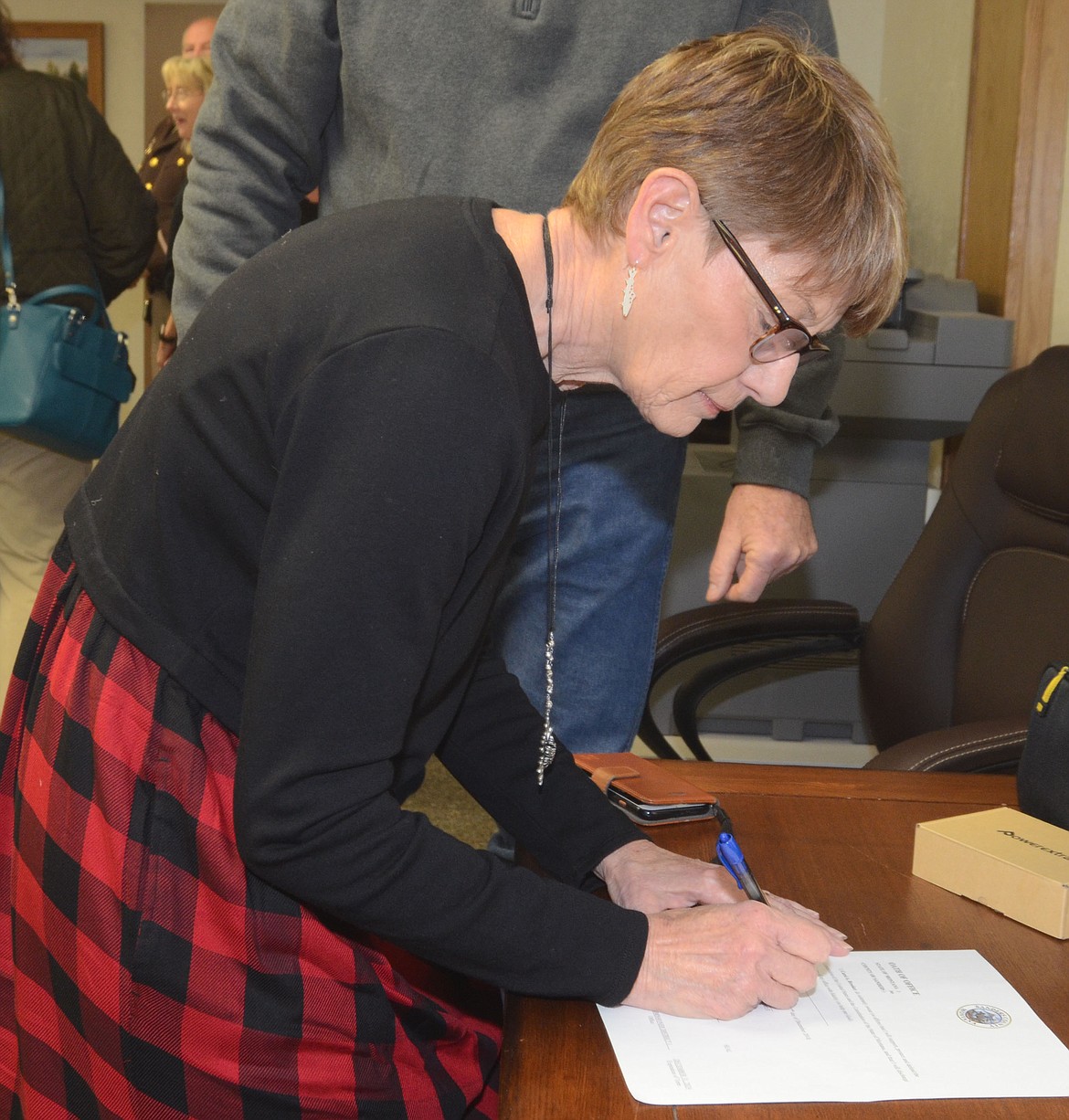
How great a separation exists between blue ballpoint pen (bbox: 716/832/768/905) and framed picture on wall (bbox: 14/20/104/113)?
5864 mm

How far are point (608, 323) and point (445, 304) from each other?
194 millimetres

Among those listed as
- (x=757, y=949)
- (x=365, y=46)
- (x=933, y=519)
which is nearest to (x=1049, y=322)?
(x=933, y=519)

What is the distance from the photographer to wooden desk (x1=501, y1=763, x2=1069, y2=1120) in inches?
27.0

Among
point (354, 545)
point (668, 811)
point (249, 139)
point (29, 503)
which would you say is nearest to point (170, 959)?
point (354, 545)

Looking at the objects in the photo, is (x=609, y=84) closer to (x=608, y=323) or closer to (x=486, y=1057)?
(x=608, y=323)

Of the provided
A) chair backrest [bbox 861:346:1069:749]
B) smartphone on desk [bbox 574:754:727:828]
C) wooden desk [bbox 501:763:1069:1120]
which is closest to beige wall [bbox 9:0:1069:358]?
chair backrest [bbox 861:346:1069:749]

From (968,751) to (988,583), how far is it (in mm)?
491

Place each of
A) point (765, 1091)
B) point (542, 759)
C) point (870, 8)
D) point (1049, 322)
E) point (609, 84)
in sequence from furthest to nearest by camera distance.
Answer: point (870, 8)
point (1049, 322)
point (609, 84)
point (542, 759)
point (765, 1091)

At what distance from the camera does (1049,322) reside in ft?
7.30

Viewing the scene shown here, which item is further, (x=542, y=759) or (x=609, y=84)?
(x=609, y=84)

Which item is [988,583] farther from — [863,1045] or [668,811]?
[863,1045]

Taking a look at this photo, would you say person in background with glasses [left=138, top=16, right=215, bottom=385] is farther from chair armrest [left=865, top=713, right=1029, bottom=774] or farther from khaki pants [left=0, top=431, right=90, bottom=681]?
chair armrest [left=865, top=713, right=1029, bottom=774]

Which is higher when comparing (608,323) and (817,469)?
(608,323)

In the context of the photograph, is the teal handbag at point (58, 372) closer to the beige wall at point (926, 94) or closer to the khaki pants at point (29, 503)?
the khaki pants at point (29, 503)
